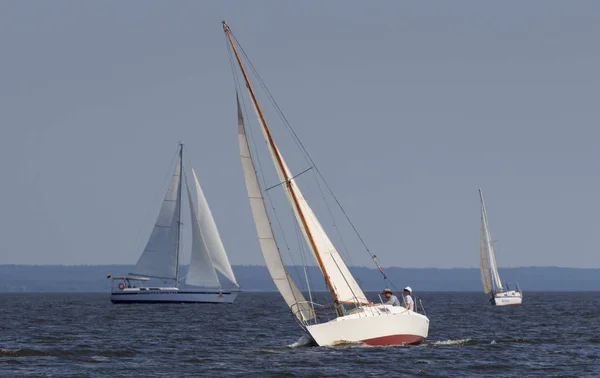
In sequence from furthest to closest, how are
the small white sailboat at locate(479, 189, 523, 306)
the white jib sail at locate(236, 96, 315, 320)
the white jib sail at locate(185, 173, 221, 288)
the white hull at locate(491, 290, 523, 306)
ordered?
the small white sailboat at locate(479, 189, 523, 306) → the white hull at locate(491, 290, 523, 306) → the white jib sail at locate(185, 173, 221, 288) → the white jib sail at locate(236, 96, 315, 320)

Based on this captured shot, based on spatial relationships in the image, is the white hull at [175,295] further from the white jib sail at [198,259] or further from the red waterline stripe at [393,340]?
the red waterline stripe at [393,340]

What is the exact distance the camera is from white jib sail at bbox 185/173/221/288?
104750mm

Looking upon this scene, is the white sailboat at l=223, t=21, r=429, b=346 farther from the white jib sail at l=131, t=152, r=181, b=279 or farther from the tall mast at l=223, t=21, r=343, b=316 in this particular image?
the white jib sail at l=131, t=152, r=181, b=279

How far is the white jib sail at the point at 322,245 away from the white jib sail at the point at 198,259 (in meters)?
65.2

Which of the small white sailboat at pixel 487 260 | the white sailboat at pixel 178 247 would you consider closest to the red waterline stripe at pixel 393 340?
the white sailboat at pixel 178 247

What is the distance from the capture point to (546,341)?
48500 mm

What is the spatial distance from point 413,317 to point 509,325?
26.3 meters

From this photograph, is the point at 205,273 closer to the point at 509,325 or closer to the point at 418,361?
the point at 509,325

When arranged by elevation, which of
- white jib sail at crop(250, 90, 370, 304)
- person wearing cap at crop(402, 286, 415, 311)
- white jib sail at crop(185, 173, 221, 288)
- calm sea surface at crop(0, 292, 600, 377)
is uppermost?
white jib sail at crop(185, 173, 221, 288)

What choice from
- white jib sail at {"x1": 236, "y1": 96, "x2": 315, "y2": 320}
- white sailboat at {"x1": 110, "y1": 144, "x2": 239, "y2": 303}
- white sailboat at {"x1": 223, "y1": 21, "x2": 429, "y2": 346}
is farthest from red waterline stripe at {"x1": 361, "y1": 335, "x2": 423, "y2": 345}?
white sailboat at {"x1": 110, "y1": 144, "x2": 239, "y2": 303}

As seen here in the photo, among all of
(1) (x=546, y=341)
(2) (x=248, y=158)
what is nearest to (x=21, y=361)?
(2) (x=248, y=158)

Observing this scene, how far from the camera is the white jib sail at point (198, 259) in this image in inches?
4124

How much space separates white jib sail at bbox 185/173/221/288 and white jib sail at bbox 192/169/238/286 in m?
0.37

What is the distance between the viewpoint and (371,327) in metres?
38.9
